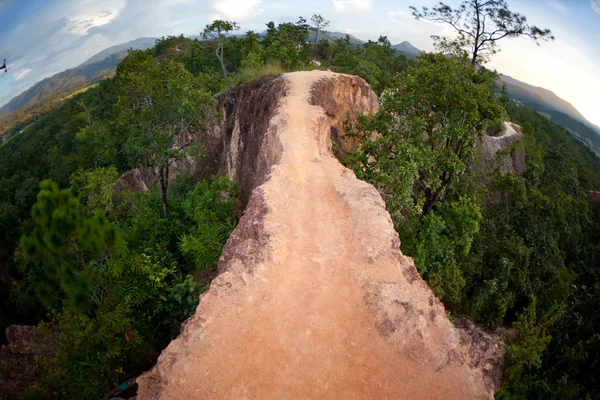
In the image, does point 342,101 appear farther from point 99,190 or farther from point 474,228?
point 99,190

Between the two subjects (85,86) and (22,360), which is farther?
(85,86)

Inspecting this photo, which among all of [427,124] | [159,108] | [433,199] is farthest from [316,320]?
[159,108]

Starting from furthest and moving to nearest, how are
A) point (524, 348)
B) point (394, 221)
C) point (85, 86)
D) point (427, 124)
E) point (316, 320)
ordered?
point (85, 86)
point (524, 348)
point (427, 124)
point (394, 221)
point (316, 320)

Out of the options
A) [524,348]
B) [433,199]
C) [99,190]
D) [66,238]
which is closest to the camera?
[66,238]

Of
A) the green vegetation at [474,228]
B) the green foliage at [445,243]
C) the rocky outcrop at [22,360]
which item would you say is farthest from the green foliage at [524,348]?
the rocky outcrop at [22,360]

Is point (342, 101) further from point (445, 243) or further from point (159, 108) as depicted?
point (445, 243)

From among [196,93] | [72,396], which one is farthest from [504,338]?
[196,93]

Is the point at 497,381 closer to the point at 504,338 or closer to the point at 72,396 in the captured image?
the point at 504,338

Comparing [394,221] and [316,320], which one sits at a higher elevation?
[316,320]
